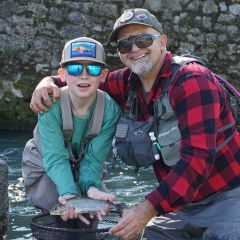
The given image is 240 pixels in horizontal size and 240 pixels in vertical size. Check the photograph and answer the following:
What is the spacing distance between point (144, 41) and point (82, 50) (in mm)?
457

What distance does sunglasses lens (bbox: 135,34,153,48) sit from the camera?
4117 mm

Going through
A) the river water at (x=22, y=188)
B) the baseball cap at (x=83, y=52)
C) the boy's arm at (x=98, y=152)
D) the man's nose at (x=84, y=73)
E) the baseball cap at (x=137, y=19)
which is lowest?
the river water at (x=22, y=188)

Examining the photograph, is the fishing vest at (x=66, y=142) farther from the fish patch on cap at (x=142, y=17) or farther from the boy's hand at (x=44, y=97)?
the fish patch on cap at (x=142, y=17)

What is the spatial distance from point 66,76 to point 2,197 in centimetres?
149

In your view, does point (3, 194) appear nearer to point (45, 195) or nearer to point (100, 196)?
point (45, 195)

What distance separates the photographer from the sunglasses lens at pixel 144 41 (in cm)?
412

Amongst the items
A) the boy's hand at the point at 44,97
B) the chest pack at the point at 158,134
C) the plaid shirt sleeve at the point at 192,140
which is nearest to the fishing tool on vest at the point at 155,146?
the chest pack at the point at 158,134

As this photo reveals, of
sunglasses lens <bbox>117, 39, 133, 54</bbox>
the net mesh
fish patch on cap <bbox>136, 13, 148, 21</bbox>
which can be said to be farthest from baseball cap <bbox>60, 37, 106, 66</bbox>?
the net mesh

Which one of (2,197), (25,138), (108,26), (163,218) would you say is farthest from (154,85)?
(108,26)

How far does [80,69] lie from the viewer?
4238mm

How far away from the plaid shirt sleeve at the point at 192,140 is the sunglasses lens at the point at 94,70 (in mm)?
723

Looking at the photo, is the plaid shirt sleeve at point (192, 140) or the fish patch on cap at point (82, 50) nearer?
the plaid shirt sleeve at point (192, 140)

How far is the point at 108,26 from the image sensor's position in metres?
11.3

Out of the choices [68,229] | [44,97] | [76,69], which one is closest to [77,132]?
[44,97]
